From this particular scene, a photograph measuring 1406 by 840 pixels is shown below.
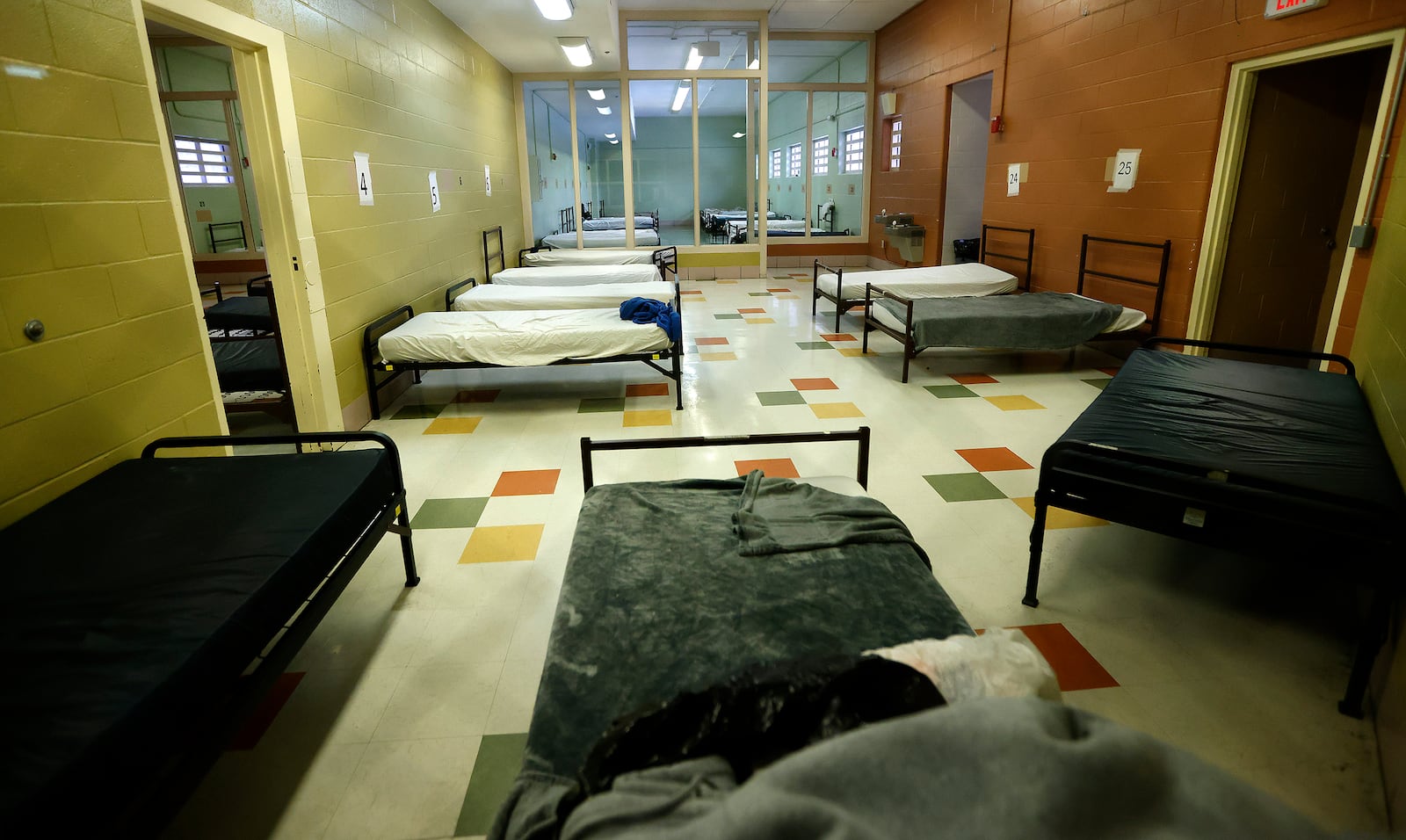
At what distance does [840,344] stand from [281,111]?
420 cm

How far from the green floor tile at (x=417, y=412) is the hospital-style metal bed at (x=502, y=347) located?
5.1 inches

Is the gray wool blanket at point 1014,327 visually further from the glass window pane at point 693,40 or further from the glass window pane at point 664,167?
the glass window pane at point 664,167

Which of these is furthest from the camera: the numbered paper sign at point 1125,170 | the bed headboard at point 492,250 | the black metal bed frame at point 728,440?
the bed headboard at point 492,250

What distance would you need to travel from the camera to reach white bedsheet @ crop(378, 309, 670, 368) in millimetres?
4332

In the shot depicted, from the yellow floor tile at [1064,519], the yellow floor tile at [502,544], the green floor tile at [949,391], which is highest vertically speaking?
the green floor tile at [949,391]

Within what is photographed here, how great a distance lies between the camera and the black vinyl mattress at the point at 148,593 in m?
1.16

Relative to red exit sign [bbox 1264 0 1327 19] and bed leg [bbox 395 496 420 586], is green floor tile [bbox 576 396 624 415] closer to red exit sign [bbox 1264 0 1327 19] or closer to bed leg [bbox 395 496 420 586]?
bed leg [bbox 395 496 420 586]

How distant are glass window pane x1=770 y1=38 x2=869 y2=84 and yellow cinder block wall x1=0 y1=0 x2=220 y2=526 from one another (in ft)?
27.8

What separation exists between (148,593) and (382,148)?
157 inches

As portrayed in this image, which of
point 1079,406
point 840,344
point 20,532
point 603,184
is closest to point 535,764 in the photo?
point 20,532

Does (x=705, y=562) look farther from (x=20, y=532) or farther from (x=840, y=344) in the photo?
(x=840, y=344)

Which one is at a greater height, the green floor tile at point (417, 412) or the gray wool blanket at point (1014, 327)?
the gray wool blanket at point (1014, 327)

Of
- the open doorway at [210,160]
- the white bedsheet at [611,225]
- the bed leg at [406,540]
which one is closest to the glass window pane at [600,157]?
the white bedsheet at [611,225]

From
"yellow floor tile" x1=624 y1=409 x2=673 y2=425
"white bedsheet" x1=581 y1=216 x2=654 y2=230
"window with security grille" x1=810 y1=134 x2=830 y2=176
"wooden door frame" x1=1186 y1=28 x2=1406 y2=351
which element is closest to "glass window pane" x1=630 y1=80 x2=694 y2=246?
"white bedsheet" x1=581 y1=216 x2=654 y2=230
